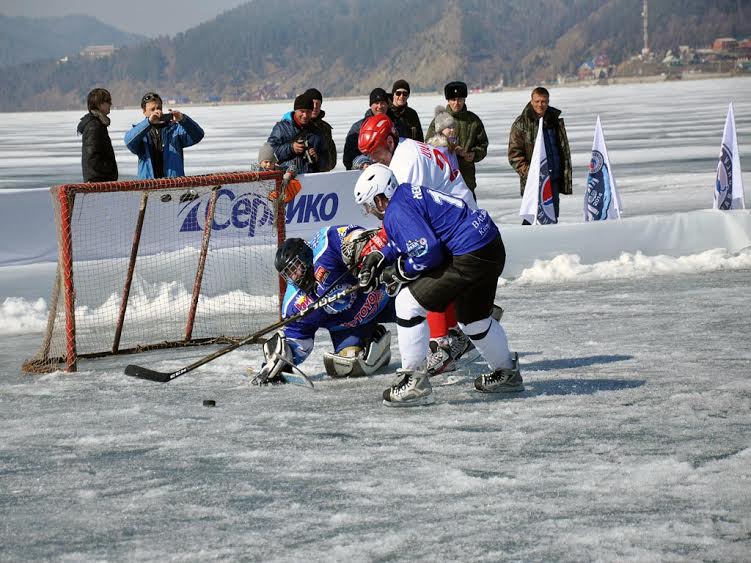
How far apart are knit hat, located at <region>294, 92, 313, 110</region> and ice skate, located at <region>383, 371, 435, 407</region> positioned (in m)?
3.46

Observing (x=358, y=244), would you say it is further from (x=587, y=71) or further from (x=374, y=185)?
(x=587, y=71)

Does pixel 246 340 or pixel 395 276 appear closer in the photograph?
pixel 395 276

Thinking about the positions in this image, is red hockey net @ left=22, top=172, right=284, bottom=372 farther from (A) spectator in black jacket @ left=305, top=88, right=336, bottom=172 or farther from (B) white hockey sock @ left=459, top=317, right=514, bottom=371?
(B) white hockey sock @ left=459, top=317, right=514, bottom=371

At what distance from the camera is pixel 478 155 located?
28.6ft

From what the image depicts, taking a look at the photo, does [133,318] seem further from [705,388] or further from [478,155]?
[705,388]

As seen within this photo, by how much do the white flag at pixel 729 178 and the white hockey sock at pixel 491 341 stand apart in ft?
17.2

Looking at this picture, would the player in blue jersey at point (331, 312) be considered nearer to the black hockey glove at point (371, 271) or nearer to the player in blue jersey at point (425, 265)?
the black hockey glove at point (371, 271)

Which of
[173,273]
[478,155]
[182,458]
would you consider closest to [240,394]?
[182,458]

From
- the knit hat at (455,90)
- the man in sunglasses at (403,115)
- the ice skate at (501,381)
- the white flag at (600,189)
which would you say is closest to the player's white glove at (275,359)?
the ice skate at (501,381)

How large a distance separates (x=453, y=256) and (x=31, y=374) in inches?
94.7

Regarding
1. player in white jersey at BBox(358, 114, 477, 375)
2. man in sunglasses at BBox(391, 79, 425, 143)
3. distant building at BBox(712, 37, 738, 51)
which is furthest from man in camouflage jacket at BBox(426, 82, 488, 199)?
distant building at BBox(712, 37, 738, 51)

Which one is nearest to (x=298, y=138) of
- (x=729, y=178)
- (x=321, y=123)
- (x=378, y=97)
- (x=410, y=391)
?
(x=321, y=123)

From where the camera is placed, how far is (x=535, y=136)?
29.3 ft

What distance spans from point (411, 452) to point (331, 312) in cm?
144
